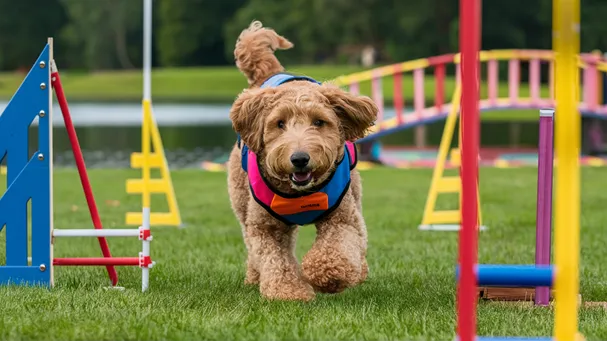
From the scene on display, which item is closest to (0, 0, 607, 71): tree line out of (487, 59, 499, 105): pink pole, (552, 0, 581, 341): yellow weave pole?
(487, 59, 499, 105): pink pole

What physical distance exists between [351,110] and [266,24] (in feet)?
227

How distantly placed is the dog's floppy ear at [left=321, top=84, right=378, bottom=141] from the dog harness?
195 millimetres

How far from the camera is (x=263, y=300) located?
5.57 m

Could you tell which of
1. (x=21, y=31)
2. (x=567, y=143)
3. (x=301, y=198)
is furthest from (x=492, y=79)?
(x=21, y=31)

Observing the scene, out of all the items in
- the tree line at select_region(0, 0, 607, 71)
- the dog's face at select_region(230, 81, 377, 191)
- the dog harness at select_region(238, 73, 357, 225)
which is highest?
the tree line at select_region(0, 0, 607, 71)

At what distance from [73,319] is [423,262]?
334 cm

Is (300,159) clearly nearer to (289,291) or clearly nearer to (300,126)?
(300,126)

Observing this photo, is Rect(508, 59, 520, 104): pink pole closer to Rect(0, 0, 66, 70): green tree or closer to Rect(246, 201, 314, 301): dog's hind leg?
Rect(246, 201, 314, 301): dog's hind leg

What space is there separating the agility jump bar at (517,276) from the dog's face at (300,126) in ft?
5.30

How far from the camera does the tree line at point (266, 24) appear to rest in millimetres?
63969

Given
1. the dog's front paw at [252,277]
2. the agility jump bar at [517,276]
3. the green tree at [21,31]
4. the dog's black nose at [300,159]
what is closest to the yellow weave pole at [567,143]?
the agility jump bar at [517,276]

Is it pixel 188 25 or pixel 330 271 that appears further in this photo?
pixel 188 25

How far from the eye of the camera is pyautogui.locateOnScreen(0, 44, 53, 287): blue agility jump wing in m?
5.80

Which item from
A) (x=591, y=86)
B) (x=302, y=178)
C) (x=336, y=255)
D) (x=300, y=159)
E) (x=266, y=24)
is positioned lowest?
(x=336, y=255)
